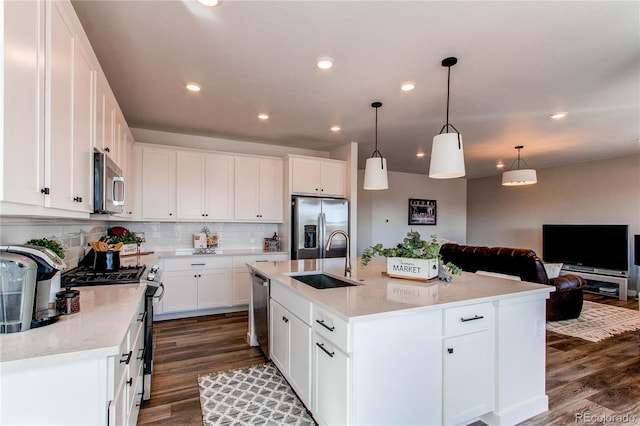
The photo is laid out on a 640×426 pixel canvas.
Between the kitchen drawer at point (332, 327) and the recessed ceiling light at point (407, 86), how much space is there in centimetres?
217

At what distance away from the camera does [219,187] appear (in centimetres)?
460

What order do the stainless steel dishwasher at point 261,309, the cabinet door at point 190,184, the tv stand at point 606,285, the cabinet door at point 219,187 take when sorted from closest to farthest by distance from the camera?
the stainless steel dishwasher at point 261,309 < the cabinet door at point 190,184 < the cabinet door at point 219,187 < the tv stand at point 606,285

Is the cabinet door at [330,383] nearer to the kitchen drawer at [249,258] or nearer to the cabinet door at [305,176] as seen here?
the kitchen drawer at [249,258]

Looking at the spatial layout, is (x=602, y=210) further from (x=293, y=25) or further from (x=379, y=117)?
(x=293, y=25)

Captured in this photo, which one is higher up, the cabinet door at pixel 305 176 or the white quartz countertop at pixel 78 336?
the cabinet door at pixel 305 176

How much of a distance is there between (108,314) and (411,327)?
1.48m

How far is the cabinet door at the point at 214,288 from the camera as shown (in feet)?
13.9

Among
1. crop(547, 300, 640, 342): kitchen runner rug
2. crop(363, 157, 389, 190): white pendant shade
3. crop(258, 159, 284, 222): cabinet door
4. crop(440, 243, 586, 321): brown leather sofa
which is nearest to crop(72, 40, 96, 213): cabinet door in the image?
crop(363, 157, 389, 190): white pendant shade

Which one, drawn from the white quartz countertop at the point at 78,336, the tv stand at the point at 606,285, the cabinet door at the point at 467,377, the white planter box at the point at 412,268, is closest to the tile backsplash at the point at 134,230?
the white quartz countertop at the point at 78,336

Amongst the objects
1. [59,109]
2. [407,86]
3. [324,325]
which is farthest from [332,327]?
[407,86]

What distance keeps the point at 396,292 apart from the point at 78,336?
1581mm

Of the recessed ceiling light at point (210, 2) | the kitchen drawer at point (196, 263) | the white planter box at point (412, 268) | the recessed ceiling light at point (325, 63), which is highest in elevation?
the recessed ceiling light at point (210, 2)

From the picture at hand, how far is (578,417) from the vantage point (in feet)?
6.98

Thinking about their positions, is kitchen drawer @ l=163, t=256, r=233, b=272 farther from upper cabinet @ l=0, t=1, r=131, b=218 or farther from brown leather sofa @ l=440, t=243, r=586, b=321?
brown leather sofa @ l=440, t=243, r=586, b=321
